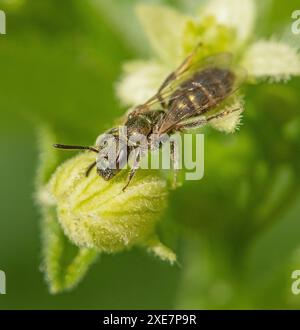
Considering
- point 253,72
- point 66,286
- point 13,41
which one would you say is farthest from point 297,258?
point 13,41

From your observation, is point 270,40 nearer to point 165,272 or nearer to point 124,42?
point 124,42

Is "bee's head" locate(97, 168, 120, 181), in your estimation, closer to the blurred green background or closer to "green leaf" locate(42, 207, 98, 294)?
"green leaf" locate(42, 207, 98, 294)

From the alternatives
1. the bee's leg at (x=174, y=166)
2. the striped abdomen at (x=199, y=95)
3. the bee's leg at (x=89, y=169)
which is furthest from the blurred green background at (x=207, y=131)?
the bee's leg at (x=89, y=169)

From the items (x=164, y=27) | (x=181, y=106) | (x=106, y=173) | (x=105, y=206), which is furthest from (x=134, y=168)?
(x=164, y=27)

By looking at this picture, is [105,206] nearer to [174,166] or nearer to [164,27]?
[174,166]

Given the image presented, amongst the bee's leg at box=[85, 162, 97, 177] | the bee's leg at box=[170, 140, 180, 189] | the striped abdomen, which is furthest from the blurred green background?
the bee's leg at box=[85, 162, 97, 177]

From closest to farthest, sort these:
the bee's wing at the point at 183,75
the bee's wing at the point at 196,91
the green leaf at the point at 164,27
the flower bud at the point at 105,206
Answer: the flower bud at the point at 105,206 → the bee's wing at the point at 196,91 → the bee's wing at the point at 183,75 → the green leaf at the point at 164,27

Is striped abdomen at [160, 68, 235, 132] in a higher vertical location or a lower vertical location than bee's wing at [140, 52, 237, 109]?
lower

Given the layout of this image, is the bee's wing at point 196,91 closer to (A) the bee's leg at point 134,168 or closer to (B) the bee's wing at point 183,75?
(B) the bee's wing at point 183,75
